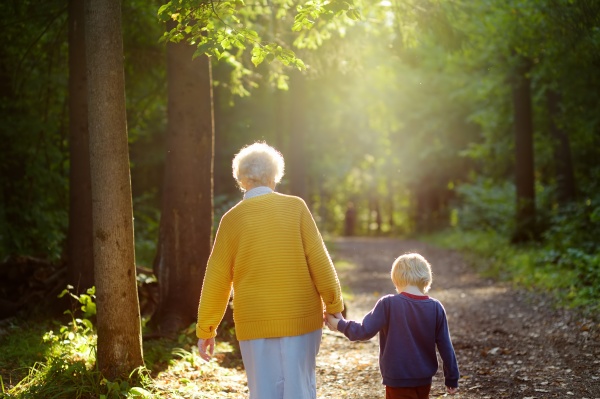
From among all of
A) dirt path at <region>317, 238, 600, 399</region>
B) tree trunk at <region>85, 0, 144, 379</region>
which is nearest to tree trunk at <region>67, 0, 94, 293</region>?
tree trunk at <region>85, 0, 144, 379</region>

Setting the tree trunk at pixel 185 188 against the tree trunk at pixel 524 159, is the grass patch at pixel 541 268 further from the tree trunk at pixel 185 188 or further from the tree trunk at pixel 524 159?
the tree trunk at pixel 185 188

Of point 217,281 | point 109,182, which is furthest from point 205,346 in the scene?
point 109,182

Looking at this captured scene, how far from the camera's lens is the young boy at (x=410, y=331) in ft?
14.3

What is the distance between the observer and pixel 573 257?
1291 centimetres

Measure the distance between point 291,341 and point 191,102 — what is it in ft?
15.6

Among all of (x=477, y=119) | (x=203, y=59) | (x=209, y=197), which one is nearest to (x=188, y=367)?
(x=209, y=197)

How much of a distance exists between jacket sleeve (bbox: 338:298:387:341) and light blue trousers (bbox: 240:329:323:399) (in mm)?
294

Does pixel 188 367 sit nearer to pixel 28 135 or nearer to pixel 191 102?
pixel 191 102

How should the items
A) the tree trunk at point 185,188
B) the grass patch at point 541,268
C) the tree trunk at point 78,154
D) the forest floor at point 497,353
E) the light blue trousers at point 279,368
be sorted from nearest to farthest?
the light blue trousers at point 279,368 → the forest floor at point 497,353 → the tree trunk at point 185,188 → the tree trunk at point 78,154 → the grass patch at point 541,268

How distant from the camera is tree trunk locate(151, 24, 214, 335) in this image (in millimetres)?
8188

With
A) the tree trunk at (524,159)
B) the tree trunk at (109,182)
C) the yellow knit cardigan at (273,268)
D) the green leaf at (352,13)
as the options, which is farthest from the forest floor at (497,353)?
the tree trunk at (524,159)

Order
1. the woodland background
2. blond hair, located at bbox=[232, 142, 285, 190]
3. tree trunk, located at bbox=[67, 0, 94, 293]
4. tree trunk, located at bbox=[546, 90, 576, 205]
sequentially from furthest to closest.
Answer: tree trunk, located at bbox=[546, 90, 576, 205] < tree trunk, located at bbox=[67, 0, 94, 293] < the woodland background < blond hair, located at bbox=[232, 142, 285, 190]

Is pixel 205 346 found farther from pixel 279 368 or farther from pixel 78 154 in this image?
pixel 78 154

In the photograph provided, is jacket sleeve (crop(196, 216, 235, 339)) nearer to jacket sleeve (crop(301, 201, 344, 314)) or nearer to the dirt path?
jacket sleeve (crop(301, 201, 344, 314))
